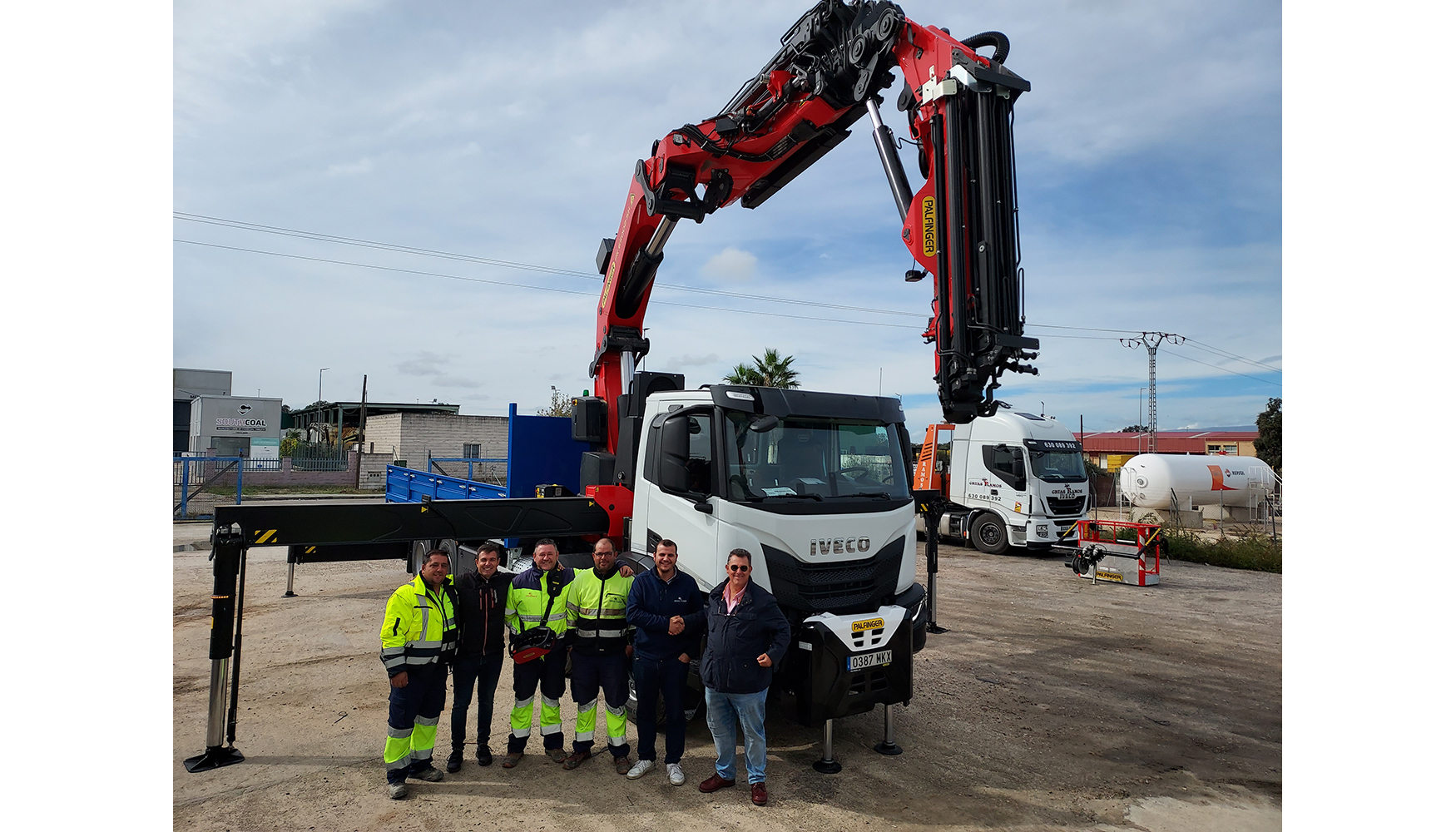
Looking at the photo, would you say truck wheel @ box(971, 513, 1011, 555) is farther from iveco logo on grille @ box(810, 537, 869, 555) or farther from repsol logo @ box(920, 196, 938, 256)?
repsol logo @ box(920, 196, 938, 256)

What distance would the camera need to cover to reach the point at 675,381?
8.20 m

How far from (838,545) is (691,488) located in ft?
3.91

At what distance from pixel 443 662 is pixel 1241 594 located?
45.3 ft

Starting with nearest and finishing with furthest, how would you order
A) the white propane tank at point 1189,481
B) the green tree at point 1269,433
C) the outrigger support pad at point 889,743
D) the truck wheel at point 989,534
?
the outrigger support pad at point 889,743 → the truck wheel at point 989,534 → the white propane tank at point 1189,481 → the green tree at point 1269,433

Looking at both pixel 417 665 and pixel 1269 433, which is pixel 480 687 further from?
pixel 1269 433

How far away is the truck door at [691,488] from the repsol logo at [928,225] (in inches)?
78.3

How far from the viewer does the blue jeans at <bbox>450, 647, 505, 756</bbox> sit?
547 cm

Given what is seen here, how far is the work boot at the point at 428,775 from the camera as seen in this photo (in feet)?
17.2

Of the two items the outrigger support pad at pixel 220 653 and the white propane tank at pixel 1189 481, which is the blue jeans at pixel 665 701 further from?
the white propane tank at pixel 1189 481

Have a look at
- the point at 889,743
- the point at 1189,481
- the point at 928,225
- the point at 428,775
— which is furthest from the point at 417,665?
→ the point at 1189,481

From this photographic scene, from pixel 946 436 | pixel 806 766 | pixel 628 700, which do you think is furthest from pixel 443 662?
pixel 946 436

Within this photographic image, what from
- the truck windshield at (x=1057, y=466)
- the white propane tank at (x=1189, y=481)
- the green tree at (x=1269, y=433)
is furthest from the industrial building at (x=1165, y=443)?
the truck windshield at (x=1057, y=466)

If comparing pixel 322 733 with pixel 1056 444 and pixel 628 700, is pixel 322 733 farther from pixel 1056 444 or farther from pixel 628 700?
pixel 1056 444

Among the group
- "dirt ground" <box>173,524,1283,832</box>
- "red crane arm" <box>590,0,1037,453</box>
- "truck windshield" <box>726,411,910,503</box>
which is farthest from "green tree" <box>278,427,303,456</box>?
"truck windshield" <box>726,411,910,503</box>
